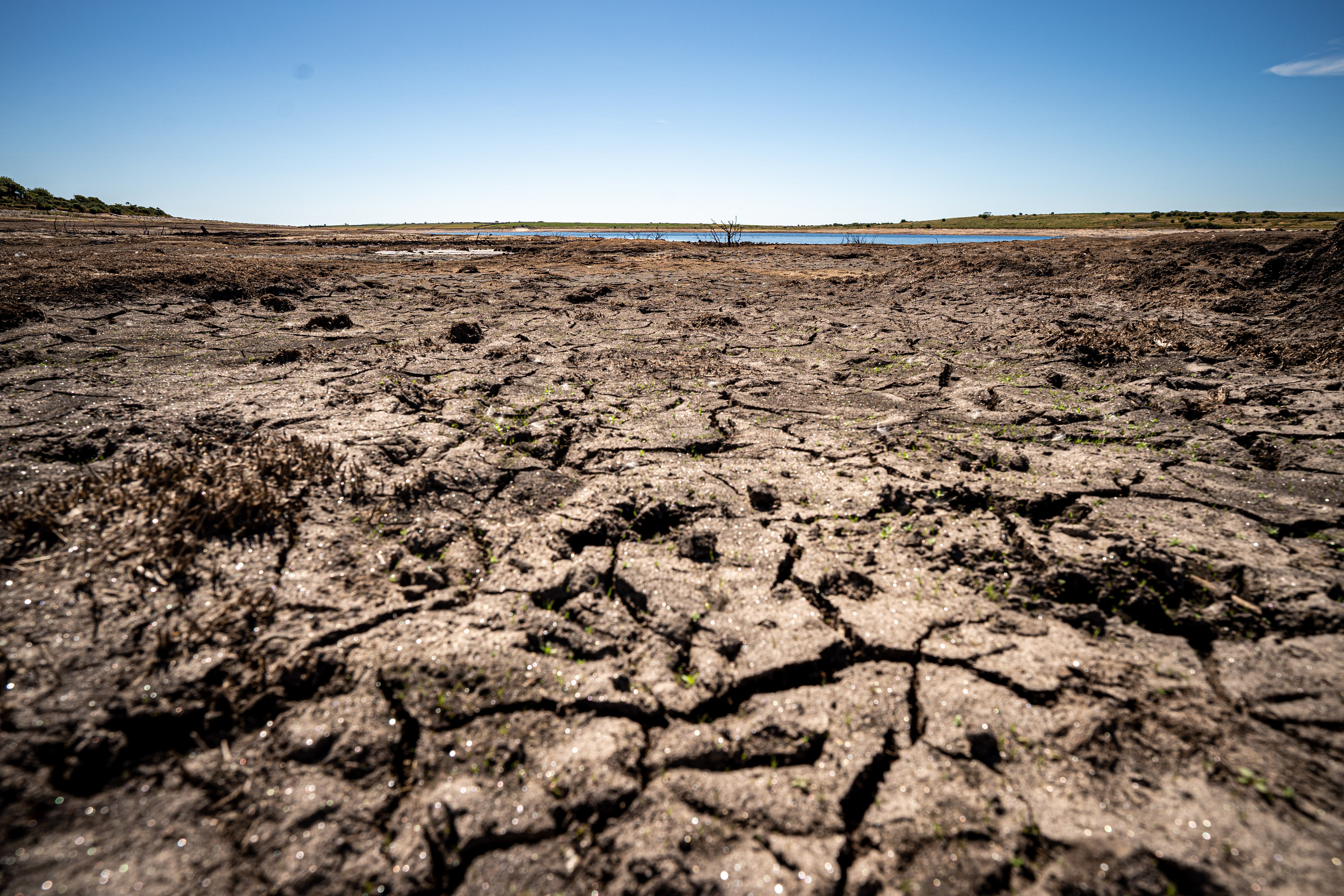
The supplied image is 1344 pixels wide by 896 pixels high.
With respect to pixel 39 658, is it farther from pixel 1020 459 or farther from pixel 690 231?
pixel 690 231

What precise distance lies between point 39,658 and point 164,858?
1.18m

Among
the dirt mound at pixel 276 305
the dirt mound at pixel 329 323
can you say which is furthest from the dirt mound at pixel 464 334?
the dirt mound at pixel 276 305

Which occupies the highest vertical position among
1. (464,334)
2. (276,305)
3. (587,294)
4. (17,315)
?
(587,294)

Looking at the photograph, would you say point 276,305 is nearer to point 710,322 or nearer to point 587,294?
point 587,294

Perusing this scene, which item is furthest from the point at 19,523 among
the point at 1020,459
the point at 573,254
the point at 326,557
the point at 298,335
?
the point at 573,254

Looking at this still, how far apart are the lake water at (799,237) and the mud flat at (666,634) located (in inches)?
1029

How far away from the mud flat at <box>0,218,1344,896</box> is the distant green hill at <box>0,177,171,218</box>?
55580 millimetres

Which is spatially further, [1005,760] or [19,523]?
[19,523]

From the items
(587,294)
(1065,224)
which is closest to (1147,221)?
(1065,224)

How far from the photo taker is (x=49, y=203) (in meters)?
42.2

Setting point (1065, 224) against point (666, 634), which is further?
point (1065, 224)

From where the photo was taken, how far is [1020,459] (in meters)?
4.20

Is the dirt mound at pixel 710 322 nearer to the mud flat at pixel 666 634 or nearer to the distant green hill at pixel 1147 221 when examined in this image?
the mud flat at pixel 666 634

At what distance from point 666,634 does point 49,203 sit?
66.9 m
